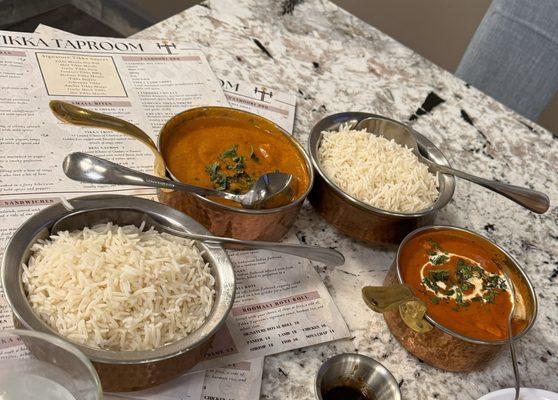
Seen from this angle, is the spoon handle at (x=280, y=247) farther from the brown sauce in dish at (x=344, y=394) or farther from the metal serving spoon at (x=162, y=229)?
the brown sauce in dish at (x=344, y=394)

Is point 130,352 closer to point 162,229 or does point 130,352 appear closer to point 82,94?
point 162,229

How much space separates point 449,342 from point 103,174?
1.88ft

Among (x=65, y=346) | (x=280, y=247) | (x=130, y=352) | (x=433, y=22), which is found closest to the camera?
(x=65, y=346)

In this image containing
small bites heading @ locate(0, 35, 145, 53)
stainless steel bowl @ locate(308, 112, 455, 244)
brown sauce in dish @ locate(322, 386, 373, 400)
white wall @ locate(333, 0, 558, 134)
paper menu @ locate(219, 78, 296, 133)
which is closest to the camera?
brown sauce in dish @ locate(322, 386, 373, 400)

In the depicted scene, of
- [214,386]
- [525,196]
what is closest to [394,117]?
[525,196]

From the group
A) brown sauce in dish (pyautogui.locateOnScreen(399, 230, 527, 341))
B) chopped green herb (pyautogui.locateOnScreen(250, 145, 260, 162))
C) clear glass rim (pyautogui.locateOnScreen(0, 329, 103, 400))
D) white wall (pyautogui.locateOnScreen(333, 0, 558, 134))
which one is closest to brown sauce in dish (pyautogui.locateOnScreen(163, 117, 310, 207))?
chopped green herb (pyautogui.locateOnScreen(250, 145, 260, 162))

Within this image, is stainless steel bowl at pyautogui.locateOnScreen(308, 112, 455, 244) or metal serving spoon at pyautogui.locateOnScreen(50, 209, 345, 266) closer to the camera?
metal serving spoon at pyautogui.locateOnScreen(50, 209, 345, 266)

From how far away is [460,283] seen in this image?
1.01 m

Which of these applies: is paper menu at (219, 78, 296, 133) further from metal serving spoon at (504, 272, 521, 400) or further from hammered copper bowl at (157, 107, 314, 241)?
metal serving spoon at (504, 272, 521, 400)

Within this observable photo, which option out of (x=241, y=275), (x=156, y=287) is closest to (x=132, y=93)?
(x=241, y=275)

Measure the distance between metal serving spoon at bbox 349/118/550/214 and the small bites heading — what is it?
1.75ft

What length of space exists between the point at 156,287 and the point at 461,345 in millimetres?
448

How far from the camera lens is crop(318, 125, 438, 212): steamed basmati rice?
1.11 m

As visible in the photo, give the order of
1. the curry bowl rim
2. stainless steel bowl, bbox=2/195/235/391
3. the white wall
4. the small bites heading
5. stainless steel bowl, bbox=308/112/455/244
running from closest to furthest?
stainless steel bowl, bbox=2/195/235/391
the curry bowl rim
stainless steel bowl, bbox=308/112/455/244
the small bites heading
the white wall
